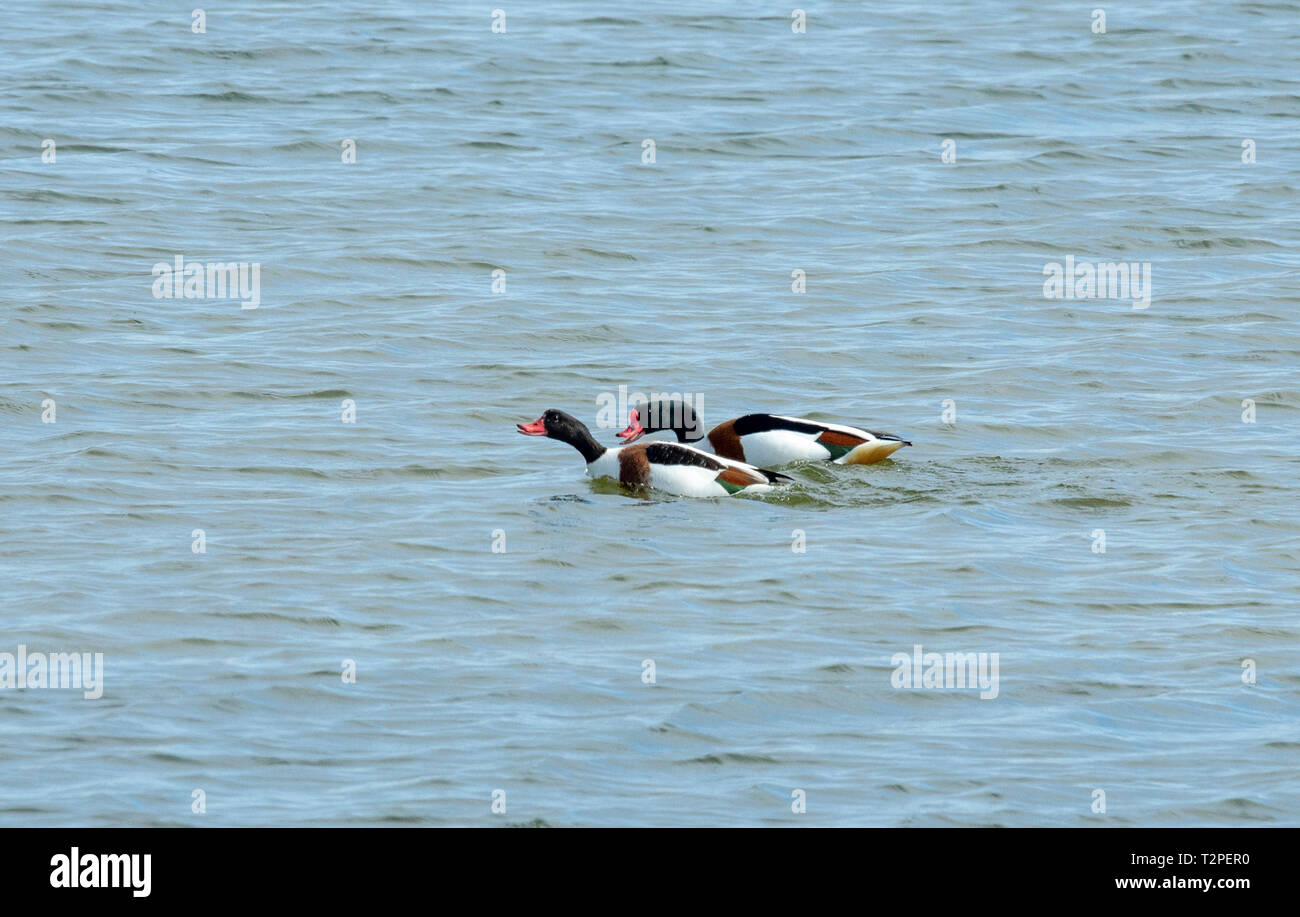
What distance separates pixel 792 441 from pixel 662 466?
911 millimetres

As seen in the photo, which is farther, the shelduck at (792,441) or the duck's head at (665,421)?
the duck's head at (665,421)

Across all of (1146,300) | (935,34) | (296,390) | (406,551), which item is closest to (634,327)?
(296,390)

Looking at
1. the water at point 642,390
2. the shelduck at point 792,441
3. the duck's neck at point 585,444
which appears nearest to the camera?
the water at point 642,390

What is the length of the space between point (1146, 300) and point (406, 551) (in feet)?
31.5

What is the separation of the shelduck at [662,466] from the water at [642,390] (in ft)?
0.69

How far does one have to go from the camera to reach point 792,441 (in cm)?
1308

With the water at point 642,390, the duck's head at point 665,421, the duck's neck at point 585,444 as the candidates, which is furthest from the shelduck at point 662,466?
the duck's head at point 665,421

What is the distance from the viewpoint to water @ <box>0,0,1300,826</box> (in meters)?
8.13

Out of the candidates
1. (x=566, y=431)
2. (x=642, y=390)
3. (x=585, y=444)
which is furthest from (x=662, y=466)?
(x=642, y=390)

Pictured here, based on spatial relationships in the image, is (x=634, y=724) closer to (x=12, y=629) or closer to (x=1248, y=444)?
(x=12, y=629)

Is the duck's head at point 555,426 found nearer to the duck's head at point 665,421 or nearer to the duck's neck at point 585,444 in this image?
the duck's neck at point 585,444

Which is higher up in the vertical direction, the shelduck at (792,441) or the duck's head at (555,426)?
the duck's head at (555,426)

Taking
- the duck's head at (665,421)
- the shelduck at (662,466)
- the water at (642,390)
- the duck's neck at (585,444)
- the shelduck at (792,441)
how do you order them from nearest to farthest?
the water at (642,390) < the shelduck at (662,466) < the shelduck at (792,441) < the duck's neck at (585,444) < the duck's head at (665,421)

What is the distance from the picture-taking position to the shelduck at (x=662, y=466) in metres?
12.7
